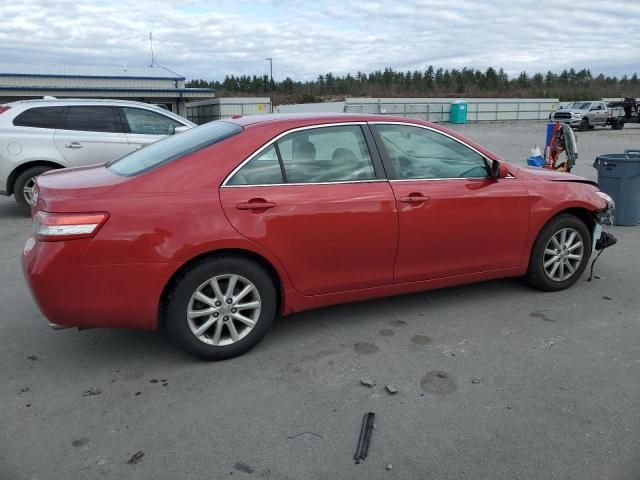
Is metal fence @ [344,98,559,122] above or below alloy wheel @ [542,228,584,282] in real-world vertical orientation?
above

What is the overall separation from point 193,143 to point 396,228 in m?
1.58

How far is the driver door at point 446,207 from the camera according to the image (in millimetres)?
4035

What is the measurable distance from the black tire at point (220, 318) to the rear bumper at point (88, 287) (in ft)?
0.36

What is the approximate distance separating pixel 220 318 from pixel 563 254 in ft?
10.1

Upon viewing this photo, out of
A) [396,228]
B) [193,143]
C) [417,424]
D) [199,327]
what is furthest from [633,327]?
[193,143]

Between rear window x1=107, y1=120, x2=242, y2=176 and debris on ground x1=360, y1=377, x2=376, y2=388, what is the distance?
185cm

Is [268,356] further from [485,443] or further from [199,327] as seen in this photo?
[485,443]

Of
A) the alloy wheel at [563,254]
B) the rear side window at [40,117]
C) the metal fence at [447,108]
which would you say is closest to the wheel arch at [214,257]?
the alloy wheel at [563,254]

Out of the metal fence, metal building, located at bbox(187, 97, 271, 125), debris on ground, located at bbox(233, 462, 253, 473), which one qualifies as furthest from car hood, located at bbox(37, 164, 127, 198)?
the metal fence

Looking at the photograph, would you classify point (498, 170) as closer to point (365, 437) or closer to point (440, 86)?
point (365, 437)

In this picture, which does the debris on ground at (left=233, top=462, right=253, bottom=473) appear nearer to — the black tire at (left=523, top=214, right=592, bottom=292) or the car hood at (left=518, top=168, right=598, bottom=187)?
the black tire at (left=523, top=214, right=592, bottom=292)

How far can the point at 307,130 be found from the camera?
3879 mm

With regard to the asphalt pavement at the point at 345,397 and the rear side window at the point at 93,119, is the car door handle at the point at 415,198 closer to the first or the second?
the asphalt pavement at the point at 345,397

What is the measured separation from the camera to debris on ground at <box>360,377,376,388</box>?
3.30 meters
